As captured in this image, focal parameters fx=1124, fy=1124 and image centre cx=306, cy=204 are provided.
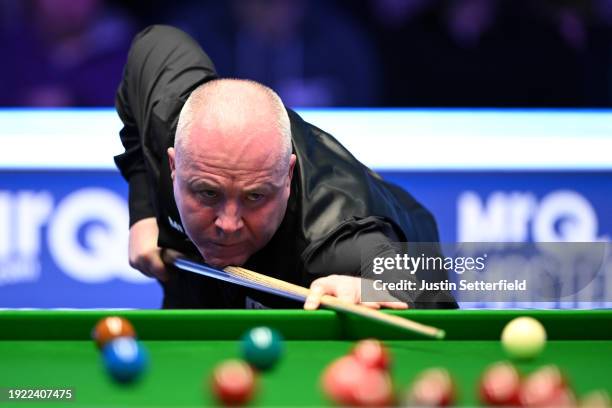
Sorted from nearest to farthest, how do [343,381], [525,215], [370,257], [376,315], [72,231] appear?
[343,381]
[376,315]
[370,257]
[72,231]
[525,215]

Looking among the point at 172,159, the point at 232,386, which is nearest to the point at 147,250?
the point at 172,159

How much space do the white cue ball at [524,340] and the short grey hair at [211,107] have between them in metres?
0.95

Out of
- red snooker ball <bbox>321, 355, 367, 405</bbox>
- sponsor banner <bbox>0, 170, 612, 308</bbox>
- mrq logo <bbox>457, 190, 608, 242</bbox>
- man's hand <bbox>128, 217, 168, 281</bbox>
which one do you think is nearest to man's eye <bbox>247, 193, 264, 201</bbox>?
man's hand <bbox>128, 217, 168, 281</bbox>

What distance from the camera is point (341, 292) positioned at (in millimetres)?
2730

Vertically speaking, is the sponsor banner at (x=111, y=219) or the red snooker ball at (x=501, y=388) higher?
the sponsor banner at (x=111, y=219)

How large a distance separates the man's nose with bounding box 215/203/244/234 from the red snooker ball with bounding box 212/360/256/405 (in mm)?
1073

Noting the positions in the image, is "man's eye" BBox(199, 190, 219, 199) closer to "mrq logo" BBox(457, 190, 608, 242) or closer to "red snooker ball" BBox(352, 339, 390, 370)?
"red snooker ball" BBox(352, 339, 390, 370)

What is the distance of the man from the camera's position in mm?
3053

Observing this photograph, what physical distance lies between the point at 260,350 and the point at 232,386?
1.03 feet

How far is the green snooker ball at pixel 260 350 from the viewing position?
7.42ft

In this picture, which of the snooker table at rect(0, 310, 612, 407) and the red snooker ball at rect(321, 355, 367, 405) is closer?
the red snooker ball at rect(321, 355, 367, 405)

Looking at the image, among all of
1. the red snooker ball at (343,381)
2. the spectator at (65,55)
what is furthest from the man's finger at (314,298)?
the spectator at (65,55)

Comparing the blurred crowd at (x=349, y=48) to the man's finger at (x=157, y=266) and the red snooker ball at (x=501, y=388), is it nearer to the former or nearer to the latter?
the man's finger at (x=157, y=266)

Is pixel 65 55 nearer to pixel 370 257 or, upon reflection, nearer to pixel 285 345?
pixel 370 257
